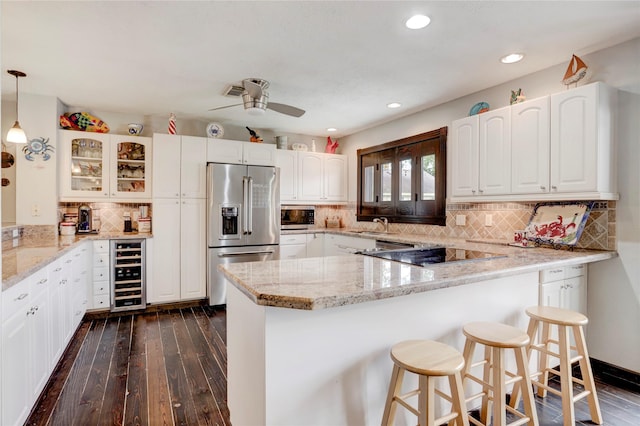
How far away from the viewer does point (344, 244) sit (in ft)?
15.1

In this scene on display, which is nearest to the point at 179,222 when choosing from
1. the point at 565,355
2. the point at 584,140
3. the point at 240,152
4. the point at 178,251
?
the point at 178,251

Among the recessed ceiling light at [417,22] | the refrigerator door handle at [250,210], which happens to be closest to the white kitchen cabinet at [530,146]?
the recessed ceiling light at [417,22]

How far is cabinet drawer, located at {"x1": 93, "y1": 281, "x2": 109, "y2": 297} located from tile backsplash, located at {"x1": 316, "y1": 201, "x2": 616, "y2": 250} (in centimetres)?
355

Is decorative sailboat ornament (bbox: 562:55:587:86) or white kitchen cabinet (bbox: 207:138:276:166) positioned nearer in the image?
decorative sailboat ornament (bbox: 562:55:587:86)

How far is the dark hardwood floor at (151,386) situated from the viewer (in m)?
2.06

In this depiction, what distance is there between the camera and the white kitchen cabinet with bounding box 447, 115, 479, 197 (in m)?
3.18

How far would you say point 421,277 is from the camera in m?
1.62

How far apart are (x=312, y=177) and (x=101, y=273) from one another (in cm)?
303

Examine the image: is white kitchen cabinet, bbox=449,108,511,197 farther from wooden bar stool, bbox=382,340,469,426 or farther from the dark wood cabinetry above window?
wooden bar stool, bbox=382,340,469,426

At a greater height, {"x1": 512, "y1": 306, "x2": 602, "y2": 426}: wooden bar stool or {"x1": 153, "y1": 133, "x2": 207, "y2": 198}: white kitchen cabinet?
{"x1": 153, "y1": 133, "x2": 207, "y2": 198}: white kitchen cabinet

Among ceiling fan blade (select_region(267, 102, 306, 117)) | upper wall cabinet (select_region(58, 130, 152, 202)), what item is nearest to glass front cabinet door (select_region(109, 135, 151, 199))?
upper wall cabinet (select_region(58, 130, 152, 202))

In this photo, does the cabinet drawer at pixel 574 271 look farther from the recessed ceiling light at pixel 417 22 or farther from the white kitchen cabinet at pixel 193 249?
the white kitchen cabinet at pixel 193 249

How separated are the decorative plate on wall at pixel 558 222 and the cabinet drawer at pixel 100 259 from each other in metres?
4.30

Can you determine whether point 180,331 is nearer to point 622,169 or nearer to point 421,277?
point 421,277
